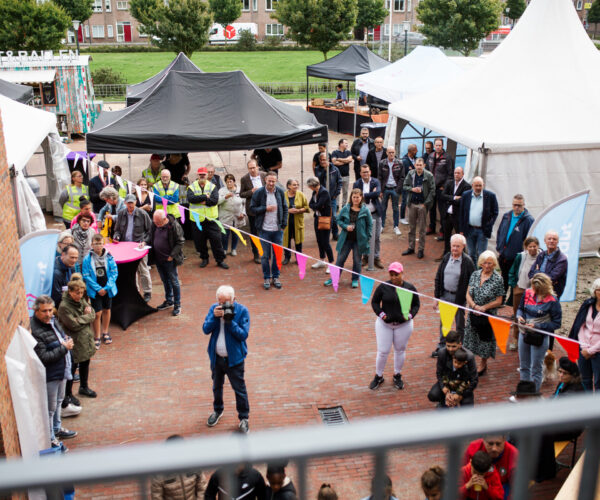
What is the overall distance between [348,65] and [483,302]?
746 inches

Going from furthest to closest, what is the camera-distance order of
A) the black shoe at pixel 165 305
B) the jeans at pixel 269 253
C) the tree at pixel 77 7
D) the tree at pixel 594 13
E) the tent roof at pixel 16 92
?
1. the tree at pixel 594 13
2. the tree at pixel 77 7
3. the tent roof at pixel 16 92
4. the jeans at pixel 269 253
5. the black shoe at pixel 165 305

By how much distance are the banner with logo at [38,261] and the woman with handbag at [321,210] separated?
16.0 feet

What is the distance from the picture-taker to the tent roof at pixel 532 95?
40.3ft

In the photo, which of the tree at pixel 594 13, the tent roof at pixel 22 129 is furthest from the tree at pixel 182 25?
the tree at pixel 594 13

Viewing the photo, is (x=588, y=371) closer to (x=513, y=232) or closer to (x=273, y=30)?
(x=513, y=232)

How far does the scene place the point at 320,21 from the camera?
42188mm

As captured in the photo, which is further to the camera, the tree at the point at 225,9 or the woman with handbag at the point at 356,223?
the tree at the point at 225,9

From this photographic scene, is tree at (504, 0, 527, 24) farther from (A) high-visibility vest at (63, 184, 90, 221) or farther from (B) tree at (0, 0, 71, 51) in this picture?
(A) high-visibility vest at (63, 184, 90, 221)

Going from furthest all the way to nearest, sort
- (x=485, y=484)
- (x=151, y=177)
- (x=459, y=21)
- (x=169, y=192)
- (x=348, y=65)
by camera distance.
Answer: (x=459, y=21) < (x=348, y=65) < (x=151, y=177) < (x=169, y=192) < (x=485, y=484)

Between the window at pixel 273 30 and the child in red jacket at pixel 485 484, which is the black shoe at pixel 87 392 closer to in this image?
the child in red jacket at pixel 485 484

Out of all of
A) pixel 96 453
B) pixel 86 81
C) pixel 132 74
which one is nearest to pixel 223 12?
pixel 132 74

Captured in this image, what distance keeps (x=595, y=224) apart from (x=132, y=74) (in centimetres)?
4913

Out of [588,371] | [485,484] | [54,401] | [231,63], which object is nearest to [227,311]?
[54,401]

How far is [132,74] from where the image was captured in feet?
182
